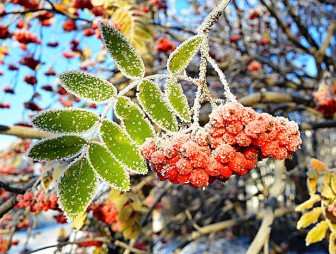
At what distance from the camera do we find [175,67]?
0.80 m

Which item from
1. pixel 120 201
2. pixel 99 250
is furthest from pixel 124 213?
pixel 99 250

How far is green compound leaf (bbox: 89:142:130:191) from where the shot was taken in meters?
0.79

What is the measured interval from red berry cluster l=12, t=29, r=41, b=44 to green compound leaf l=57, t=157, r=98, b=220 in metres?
3.02

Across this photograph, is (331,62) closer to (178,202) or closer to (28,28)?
(28,28)

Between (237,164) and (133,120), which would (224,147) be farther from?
(133,120)

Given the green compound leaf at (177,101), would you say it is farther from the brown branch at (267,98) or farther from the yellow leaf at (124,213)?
the brown branch at (267,98)

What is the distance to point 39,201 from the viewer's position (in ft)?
4.99

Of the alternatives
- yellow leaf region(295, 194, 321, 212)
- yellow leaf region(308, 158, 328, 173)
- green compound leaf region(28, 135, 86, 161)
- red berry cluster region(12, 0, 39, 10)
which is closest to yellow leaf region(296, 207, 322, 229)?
yellow leaf region(295, 194, 321, 212)

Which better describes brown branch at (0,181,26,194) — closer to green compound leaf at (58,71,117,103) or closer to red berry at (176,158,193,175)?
green compound leaf at (58,71,117,103)

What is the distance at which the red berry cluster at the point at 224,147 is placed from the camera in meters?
0.73

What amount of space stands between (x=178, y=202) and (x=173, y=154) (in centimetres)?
963

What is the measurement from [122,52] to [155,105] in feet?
0.43

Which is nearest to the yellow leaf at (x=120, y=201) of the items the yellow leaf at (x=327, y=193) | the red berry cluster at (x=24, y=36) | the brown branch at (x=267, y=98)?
the brown branch at (x=267, y=98)

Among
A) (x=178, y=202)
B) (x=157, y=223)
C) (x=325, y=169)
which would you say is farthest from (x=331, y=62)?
(x=157, y=223)
